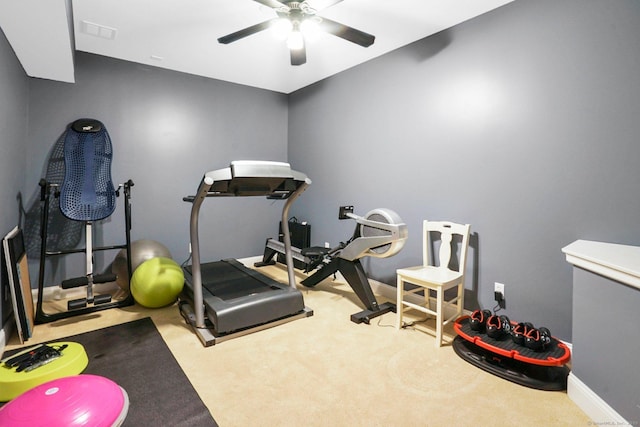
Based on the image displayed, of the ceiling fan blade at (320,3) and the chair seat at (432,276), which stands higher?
the ceiling fan blade at (320,3)

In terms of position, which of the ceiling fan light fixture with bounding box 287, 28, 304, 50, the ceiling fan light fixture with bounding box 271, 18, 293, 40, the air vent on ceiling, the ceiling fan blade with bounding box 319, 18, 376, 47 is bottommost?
the ceiling fan light fixture with bounding box 287, 28, 304, 50

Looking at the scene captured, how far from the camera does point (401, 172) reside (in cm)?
341

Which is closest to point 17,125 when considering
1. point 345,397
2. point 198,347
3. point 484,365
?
point 198,347

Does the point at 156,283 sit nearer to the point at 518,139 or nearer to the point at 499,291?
Answer: the point at 499,291

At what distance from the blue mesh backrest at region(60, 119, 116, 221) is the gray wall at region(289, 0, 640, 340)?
112 inches

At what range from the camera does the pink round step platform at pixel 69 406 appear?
1.17m

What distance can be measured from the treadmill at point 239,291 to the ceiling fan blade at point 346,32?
104cm

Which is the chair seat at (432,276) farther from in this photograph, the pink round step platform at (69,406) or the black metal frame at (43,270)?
the black metal frame at (43,270)

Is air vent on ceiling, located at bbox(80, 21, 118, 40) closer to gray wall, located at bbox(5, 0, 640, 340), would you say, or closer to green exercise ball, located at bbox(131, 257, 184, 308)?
gray wall, located at bbox(5, 0, 640, 340)

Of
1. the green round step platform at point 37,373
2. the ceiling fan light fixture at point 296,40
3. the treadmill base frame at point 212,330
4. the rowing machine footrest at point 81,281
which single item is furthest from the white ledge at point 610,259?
the rowing machine footrest at point 81,281

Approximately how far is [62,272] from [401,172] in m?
3.79

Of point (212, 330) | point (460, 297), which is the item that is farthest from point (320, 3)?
point (212, 330)

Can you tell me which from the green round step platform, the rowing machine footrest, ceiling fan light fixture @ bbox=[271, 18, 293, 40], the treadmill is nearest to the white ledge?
the treadmill

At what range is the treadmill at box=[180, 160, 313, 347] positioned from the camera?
8.00 ft
